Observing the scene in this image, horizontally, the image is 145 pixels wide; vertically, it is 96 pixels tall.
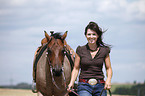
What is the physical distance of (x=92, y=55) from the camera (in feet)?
21.2

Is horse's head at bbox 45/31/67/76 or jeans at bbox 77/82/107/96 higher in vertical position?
horse's head at bbox 45/31/67/76

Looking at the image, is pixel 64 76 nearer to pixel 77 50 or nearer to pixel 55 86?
pixel 55 86

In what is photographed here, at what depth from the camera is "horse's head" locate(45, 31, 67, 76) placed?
8.19m

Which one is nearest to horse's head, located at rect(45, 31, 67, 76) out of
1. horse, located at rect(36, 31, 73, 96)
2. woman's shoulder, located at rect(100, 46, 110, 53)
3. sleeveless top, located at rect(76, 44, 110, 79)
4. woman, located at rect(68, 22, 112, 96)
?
horse, located at rect(36, 31, 73, 96)

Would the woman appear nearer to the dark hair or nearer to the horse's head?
the dark hair

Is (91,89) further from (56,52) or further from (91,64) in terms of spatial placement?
(56,52)

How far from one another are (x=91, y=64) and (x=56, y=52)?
220 centimetres

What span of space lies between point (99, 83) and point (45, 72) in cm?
348

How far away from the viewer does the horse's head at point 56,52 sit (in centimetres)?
819

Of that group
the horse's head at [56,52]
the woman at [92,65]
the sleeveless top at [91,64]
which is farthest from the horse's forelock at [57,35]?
the sleeveless top at [91,64]

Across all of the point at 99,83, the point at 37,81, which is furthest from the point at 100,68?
the point at 37,81

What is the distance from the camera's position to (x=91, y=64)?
A: 634 cm

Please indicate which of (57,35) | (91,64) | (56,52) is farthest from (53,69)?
(91,64)

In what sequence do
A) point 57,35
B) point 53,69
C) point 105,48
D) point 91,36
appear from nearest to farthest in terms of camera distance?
point 91,36, point 105,48, point 53,69, point 57,35
